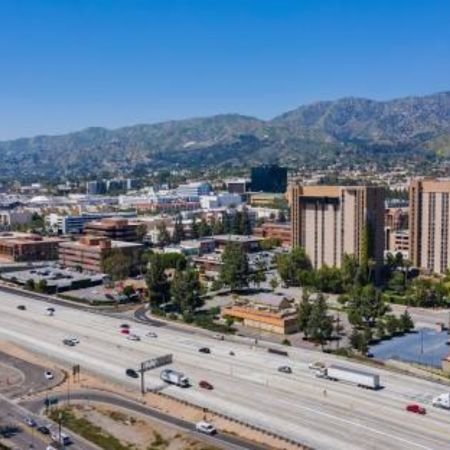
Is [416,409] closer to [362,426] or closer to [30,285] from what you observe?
[362,426]

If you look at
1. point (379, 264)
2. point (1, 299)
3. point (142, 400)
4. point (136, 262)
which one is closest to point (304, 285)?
point (379, 264)


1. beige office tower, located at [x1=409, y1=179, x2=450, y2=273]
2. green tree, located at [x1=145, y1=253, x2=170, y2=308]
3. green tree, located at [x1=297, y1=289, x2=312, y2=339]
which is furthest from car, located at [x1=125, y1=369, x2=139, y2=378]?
beige office tower, located at [x1=409, y1=179, x2=450, y2=273]

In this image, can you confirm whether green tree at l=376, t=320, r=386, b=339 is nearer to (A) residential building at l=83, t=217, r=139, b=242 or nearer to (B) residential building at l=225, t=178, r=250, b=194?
(A) residential building at l=83, t=217, r=139, b=242

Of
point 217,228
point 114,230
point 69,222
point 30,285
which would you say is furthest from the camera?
point 69,222

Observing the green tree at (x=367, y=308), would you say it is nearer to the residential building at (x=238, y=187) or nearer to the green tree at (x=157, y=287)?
the green tree at (x=157, y=287)

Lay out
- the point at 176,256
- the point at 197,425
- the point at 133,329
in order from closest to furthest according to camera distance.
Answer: the point at 197,425 < the point at 133,329 < the point at 176,256

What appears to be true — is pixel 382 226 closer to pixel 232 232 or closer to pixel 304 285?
pixel 304 285

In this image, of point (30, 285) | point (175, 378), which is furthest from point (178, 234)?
point (175, 378)
